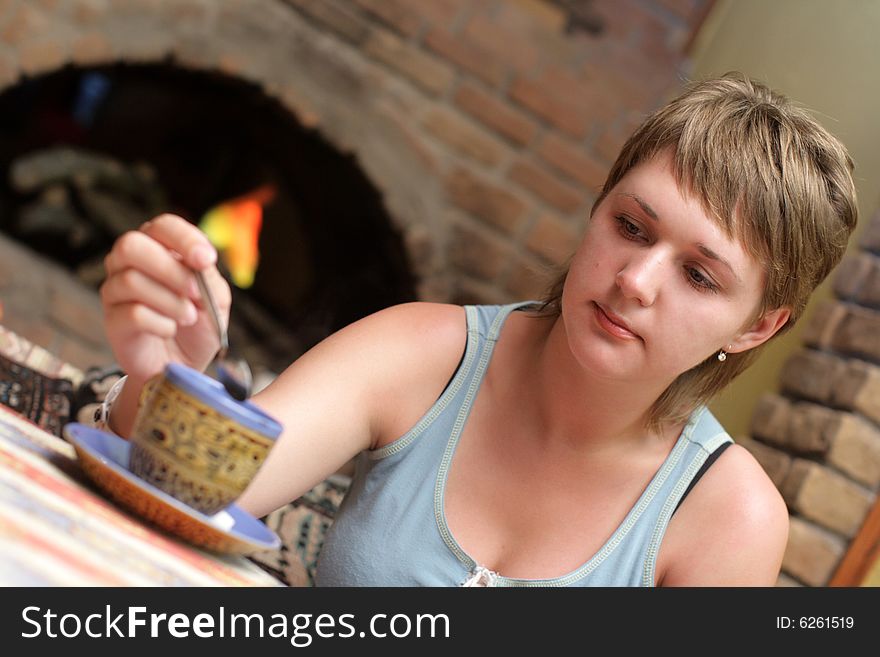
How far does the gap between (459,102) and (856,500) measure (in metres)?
1.20

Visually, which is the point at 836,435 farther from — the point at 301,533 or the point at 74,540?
the point at 74,540

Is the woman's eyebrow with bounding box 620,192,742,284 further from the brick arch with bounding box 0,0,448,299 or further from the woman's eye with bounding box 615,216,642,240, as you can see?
the brick arch with bounding box 0,0,448,299

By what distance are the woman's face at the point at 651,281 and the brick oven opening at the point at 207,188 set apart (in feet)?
4.68

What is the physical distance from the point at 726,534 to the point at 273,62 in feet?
5.04

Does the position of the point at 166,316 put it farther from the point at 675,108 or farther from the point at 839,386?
the point at 839,386

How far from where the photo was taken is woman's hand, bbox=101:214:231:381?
701 millimetres

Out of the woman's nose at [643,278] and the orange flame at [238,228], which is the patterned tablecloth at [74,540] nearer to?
the woman's nose at [643,278]

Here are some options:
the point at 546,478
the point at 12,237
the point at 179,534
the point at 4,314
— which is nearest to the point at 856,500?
the point at 546,478

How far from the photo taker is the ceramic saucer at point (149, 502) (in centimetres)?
66

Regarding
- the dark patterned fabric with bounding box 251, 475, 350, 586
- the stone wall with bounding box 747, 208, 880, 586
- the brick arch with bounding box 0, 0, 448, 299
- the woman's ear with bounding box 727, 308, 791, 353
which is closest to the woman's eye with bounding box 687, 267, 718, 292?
the woman's ear with bounding box 727, 308, 791, 353

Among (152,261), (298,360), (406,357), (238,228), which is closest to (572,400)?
(406,357)

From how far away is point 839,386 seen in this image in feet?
6.11

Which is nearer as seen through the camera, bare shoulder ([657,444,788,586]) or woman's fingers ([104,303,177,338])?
woman's fingers ([104,303,177,338])

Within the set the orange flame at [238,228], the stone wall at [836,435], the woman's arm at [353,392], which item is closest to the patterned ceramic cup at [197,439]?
the woman's arm at [353,392]
